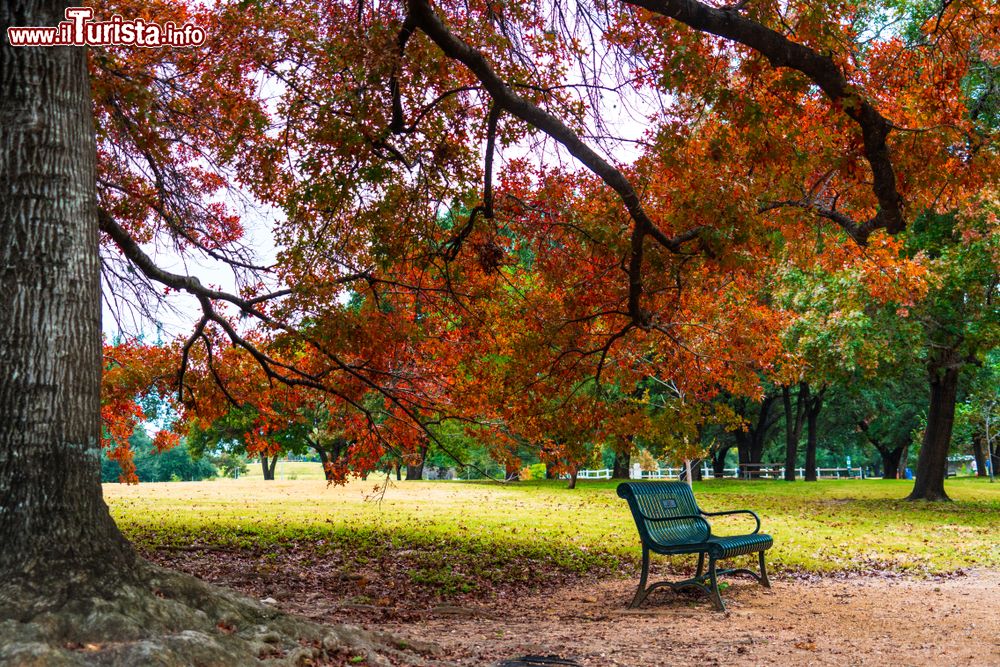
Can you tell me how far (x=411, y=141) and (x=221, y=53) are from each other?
2.99m

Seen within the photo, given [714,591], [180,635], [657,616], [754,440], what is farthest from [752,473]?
[180,635]

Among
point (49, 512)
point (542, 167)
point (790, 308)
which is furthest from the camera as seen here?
point (790, 308)

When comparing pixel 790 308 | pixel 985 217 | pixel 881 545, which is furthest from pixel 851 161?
pixel 790 308


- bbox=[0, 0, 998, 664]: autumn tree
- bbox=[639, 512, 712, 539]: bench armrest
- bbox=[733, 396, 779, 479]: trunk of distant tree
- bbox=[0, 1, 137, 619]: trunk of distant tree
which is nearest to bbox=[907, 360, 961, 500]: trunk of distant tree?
bbox=[0, 0, 998, 664]: autumn tree

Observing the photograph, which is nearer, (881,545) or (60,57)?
(60,57)

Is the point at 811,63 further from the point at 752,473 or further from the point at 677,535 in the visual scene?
the point at 752,473

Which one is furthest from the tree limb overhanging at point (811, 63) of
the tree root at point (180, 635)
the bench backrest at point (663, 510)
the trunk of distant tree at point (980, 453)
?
the trunk of distant tree at point (980, 453)

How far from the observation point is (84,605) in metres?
4.40

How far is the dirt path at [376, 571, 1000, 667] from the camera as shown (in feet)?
18.4

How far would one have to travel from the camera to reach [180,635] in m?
4.42

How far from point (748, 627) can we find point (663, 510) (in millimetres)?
1803

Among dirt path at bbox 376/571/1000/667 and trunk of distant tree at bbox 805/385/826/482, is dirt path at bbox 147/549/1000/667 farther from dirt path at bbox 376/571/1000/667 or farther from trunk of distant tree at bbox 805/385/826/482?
trunk of distant tree at bbox 805/385/826/482

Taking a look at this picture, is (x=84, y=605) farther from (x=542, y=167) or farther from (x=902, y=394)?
(x=902, y=394)

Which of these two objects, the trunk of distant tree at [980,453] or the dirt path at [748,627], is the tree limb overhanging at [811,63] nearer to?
the dirt path at [748,627]
